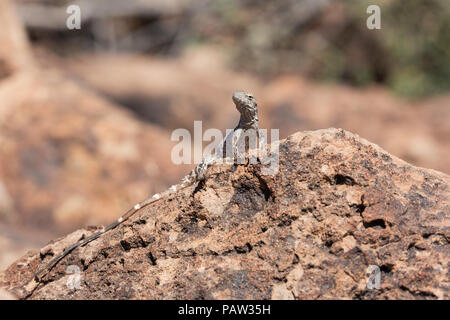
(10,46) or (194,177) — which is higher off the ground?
(10,46)

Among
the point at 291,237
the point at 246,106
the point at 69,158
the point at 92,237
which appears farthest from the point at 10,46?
the point at 291,237

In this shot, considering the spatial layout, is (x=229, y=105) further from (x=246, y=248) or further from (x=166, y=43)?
(x=246, y=248)

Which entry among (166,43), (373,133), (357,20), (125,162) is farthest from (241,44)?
(125,162)

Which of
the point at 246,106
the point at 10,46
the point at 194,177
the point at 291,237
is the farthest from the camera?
the point at 10,46

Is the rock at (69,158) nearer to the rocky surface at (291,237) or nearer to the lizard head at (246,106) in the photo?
the lizard head at (246,106)

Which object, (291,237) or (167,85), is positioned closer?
(291,237)

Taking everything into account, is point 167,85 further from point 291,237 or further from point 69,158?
point 291,237

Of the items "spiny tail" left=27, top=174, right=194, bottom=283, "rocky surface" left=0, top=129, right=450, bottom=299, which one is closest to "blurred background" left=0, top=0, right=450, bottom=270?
"spiny tail" left=27, top=174, right=194, bottom=283

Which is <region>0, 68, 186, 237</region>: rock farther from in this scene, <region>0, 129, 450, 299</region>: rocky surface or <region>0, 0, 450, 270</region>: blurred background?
<region>0, 129, 450, 299</region>: rocky surface
